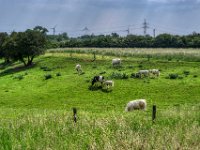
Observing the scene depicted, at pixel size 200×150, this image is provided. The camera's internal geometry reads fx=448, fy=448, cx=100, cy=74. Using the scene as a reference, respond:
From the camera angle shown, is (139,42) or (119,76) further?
(139,42)

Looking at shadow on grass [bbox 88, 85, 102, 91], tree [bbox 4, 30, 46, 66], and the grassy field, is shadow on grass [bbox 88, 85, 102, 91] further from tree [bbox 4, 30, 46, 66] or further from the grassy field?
tree [bbox 4, 30, 46, 66]

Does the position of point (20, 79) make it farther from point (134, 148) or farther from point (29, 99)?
point (134, 148)

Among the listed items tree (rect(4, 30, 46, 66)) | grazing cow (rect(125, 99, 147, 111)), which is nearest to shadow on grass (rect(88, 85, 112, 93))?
grazing cow (rect(125, 99, 147, 111))

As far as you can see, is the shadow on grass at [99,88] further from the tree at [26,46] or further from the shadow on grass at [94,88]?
the tree at [26,46]

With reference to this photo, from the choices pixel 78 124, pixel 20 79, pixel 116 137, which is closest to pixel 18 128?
pixel 78 124

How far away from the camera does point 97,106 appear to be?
40.7m

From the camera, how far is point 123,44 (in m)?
114

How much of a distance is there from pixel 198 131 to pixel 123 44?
104008mm

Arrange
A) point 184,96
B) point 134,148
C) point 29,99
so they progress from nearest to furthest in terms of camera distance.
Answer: point 134,148 < point 184,96 < point 29,99

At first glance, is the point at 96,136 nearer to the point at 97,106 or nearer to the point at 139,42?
the point at 97,106

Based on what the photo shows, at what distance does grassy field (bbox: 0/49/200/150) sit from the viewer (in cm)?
1015

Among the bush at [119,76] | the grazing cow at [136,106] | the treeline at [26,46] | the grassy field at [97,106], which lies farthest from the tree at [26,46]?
the grazing cow at [136,106]

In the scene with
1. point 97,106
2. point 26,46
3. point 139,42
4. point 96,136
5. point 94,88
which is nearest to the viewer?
point 96,136

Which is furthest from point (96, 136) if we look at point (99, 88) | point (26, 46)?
point (26, 46)
